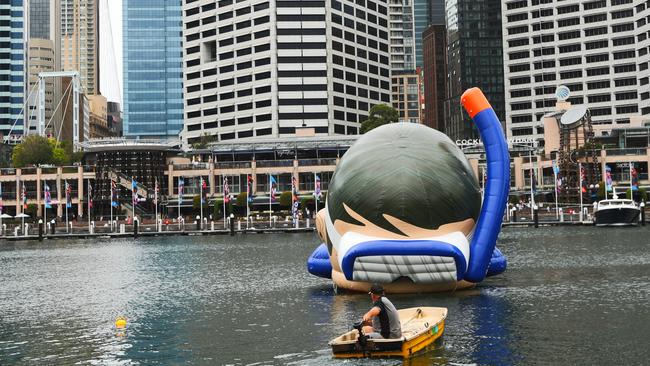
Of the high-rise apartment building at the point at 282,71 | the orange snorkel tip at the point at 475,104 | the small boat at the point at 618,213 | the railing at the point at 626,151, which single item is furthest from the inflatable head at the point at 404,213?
the high-rise apartment building at the point at 282,71

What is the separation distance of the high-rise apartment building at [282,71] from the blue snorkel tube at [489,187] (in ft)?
497

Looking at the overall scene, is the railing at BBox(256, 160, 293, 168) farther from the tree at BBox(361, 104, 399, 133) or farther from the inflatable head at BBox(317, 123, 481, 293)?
the inflatable head at BBox(317, 123, 481, 293)

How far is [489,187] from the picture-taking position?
114 ft

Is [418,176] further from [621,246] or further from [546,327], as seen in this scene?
[621,246]

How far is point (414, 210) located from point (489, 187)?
4.14 m

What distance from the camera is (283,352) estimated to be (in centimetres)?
2494

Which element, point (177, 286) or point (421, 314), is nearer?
point (421, 314)

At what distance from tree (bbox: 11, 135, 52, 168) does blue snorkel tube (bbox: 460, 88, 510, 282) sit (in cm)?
14794

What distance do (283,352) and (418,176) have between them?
430 inches

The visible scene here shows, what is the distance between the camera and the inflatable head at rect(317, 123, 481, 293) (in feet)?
106

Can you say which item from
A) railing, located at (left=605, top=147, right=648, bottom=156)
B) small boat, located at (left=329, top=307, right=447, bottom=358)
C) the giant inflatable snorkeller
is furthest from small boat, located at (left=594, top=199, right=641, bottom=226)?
small boat, located at (left=329, top=307, right=447, bottom=358)

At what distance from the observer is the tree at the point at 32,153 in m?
168

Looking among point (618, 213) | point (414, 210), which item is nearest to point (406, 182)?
point (414, 210)

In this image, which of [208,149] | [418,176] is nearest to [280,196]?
[208,149]
